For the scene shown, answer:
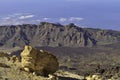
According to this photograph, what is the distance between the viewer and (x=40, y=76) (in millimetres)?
28281

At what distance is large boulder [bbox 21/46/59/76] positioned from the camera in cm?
2859

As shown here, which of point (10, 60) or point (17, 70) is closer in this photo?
point (17, 70)

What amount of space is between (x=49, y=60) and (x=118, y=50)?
166176mm

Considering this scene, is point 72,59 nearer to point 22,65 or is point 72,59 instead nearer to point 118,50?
point 118,50

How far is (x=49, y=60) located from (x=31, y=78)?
3.26 metres

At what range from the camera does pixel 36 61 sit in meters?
28.7

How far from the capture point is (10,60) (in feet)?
107

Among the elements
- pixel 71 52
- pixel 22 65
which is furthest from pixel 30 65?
pixel 71 52

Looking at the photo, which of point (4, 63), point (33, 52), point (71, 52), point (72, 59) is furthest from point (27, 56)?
point (71, 52)

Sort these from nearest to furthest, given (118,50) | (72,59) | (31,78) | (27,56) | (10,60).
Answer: (31,78) < (27,56) < (10,60) < (72,59) < (118,50)

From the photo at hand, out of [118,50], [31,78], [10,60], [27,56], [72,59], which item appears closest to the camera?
[31,78]

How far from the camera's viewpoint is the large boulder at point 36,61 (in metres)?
28.6

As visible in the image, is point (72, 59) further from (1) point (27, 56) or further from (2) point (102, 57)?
(1) point (27, 56)

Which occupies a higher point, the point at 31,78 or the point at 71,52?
the point at 31,78
